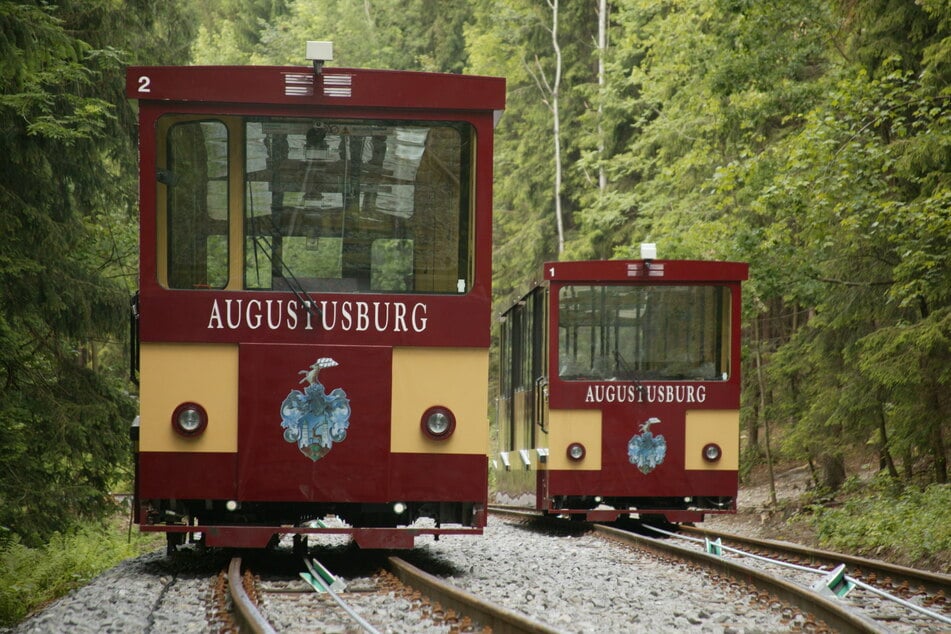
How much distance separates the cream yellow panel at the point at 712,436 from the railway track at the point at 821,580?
1248mm

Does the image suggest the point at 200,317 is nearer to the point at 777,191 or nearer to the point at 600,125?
the point at 777,191

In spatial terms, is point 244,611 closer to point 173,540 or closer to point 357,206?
point 173,540

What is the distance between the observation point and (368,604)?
6891 millimetres

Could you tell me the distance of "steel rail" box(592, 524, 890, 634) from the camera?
5980 millimetres

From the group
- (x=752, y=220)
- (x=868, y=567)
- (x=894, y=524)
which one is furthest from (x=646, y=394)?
(x=752, y=220)

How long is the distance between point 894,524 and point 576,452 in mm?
3168

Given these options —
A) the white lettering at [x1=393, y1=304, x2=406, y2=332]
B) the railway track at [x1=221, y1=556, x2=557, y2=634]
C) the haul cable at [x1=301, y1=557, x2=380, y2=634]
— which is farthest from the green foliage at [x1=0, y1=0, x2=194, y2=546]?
the railway track at [x1=221, y1=556, x2=557, y2=634]

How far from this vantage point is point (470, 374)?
8.05 meters

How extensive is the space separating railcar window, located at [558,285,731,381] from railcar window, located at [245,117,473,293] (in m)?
5.04

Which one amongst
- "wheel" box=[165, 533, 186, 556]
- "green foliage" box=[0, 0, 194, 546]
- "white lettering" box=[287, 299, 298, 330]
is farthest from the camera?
"green foliage" box=[0, 0, 194, 546]

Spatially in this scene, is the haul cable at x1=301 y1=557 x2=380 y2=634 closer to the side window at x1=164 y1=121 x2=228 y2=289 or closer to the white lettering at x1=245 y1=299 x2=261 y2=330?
the white lettering at x1=245 y1=299 x2=261 y2=330

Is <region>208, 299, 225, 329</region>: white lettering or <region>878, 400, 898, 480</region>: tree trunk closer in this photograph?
<region>208, 299, 225, 329</region>: white lettering

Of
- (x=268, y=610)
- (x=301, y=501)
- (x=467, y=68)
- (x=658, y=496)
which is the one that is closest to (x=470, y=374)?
(x=301, y=501)

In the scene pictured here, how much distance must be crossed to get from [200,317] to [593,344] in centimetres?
594
